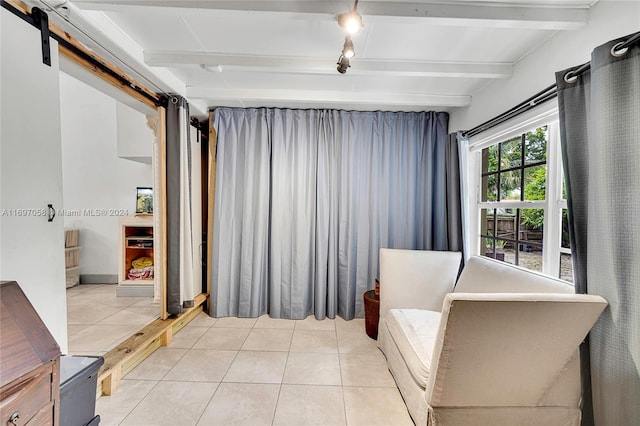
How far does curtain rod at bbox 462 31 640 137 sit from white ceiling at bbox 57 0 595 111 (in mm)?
287

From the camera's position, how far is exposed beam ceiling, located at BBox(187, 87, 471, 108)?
2.28 metres

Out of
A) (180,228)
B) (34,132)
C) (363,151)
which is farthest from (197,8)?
(363,151)

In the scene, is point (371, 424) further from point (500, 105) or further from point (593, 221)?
point (500, 105)

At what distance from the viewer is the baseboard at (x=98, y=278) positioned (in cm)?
346

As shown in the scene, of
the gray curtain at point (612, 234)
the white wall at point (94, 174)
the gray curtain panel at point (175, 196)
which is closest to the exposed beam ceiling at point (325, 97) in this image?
the gray curtain panel at point (175, 196)

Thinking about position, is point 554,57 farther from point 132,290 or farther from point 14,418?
A: point 132,290

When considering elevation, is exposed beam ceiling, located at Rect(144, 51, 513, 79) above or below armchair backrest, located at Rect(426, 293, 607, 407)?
above

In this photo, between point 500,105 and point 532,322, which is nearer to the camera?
point 532,322

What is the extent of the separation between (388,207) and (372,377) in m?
1.57

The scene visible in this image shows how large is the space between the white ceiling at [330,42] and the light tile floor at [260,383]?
7.08ft

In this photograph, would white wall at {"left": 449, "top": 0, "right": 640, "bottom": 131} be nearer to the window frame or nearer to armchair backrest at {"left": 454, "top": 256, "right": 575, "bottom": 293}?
the window frame

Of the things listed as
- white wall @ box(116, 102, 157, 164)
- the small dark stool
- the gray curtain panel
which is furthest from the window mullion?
white wall @ box(116, 102, 157, 164)

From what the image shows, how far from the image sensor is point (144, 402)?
1.51m

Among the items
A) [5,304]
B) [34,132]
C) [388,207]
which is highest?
[34,132]
